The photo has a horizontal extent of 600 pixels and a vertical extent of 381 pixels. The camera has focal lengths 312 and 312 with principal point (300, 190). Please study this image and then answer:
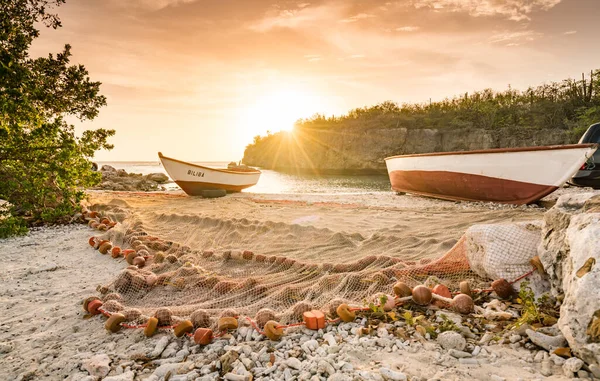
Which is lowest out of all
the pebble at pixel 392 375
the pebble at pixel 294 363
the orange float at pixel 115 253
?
the pebble at pixel 294 363

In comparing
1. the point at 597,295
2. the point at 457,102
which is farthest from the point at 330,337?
the point at 457,102

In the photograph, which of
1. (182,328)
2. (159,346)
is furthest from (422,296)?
(159,346)

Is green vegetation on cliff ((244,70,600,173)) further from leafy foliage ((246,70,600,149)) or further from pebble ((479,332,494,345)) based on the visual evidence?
pebble ((479,332,494,345))

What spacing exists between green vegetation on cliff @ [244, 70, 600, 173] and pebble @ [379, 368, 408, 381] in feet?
105

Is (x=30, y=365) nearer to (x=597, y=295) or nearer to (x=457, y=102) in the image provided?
(x=597, y=295)

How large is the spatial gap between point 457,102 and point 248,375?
135 ft

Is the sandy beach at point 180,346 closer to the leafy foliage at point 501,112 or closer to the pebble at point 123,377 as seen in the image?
the pebble at point 123,377

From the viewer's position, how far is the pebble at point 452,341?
76.7 inches

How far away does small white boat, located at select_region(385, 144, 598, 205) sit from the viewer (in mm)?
7871

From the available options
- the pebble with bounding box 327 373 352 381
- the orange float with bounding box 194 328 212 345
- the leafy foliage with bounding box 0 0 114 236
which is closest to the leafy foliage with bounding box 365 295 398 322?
the pebble with bounding box 327 373 352 381

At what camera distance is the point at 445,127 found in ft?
114

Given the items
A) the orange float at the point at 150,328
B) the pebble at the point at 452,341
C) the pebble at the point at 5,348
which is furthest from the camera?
the orange float at the point at 150,328

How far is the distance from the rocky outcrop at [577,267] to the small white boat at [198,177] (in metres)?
11.7

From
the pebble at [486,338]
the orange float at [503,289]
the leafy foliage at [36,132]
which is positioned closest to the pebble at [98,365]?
the pebble at [486,338]
